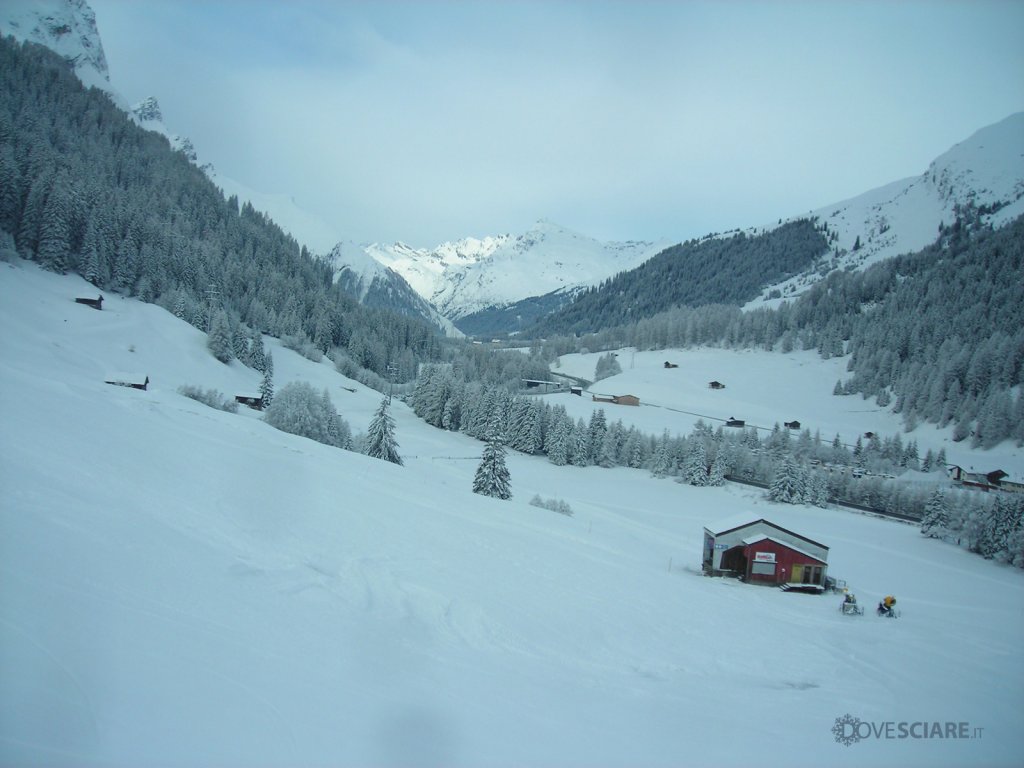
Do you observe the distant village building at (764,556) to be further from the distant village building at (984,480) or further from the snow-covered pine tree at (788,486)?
the distant village building at (984,480)

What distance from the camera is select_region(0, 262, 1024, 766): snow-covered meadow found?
5.76 m

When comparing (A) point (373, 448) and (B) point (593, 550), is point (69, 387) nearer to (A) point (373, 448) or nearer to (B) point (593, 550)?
(A) point (373, 448)

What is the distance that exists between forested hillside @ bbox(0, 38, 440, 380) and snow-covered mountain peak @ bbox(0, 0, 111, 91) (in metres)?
33.4

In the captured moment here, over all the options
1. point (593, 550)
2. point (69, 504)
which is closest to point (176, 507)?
point (69, 504)

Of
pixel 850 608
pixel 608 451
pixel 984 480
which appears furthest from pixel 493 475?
pixel 984 480

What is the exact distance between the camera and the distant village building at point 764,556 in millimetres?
25672

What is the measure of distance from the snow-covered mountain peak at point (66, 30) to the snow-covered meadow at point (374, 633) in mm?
217067

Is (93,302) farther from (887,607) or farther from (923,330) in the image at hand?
(923,330)

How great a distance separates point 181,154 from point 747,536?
555 ft

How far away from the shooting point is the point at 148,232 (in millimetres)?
77750

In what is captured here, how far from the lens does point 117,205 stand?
256 ft

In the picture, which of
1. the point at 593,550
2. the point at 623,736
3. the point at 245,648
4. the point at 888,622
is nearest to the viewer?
the point at 245,648

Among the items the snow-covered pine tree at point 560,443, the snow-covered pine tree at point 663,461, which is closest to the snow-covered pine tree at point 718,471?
the snow-covered pine tree at point 663,461

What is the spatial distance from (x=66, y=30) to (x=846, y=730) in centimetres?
26330
